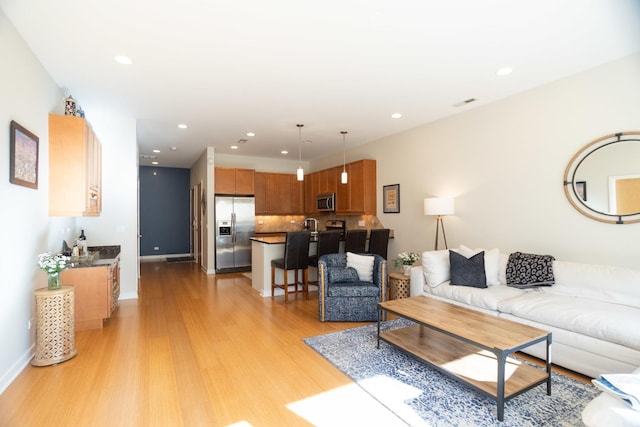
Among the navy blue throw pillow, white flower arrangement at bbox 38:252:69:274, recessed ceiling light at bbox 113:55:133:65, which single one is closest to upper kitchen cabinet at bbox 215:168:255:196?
recessed ceiling light at bbox 113:55:133:65

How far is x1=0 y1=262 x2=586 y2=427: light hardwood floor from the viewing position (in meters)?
2.07

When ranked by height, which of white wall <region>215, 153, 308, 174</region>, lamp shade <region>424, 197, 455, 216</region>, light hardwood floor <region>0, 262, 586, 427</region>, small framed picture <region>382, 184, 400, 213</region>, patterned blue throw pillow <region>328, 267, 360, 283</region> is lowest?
light hardwood floor <region>0, 262, 586, 427</region>

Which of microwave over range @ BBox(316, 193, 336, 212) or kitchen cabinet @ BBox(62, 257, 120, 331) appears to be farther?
microwave over range @ BBox(316, 193, 336, 212)

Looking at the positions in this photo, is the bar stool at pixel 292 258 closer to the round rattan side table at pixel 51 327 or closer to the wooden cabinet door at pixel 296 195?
the round rattan side table at pixel 51 327

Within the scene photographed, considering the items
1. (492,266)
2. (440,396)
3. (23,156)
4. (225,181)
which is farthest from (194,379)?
(225,181)

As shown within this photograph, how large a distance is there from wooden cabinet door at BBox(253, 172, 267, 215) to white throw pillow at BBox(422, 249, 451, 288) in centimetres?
485

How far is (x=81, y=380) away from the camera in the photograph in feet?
8.25

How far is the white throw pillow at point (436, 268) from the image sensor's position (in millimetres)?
3906

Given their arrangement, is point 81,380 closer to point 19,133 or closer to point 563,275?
point 19,133

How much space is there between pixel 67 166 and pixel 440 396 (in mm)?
4075

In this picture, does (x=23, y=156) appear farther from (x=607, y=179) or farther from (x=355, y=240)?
(x=607, y=179)

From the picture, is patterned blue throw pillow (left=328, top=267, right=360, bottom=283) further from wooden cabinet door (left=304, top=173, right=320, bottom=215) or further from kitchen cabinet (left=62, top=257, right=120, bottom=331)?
wooden cabinet door (left=304, top=173, right=320, bottom=215)

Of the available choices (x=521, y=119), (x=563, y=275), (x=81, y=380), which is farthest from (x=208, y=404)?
(x=521, y=119)

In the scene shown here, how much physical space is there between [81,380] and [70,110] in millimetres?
2688
